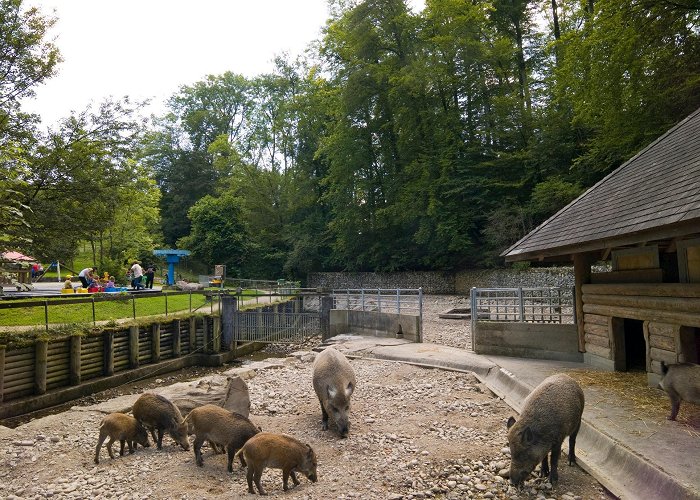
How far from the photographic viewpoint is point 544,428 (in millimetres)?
5129

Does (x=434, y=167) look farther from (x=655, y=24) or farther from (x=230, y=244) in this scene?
(x=230, y=244)

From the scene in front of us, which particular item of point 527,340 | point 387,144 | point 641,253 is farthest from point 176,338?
point 387,144

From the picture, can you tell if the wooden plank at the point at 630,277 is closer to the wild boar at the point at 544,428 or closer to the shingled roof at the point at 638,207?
the shingled roof at the point at 638,207

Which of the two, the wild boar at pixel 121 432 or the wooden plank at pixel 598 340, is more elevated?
the wooden plank at pixel 598 340

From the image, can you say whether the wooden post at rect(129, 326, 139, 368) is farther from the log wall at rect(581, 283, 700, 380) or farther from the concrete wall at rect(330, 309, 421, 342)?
the log wall at rect(581, 283, 700, 380)

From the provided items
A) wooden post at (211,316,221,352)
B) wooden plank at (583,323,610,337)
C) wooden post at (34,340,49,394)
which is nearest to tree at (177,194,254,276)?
wooden post at (211,316,221,352)

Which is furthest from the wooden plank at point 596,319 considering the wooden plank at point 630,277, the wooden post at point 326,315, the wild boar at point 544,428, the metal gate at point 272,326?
the metal gate at point 272,326

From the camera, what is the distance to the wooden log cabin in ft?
23.0

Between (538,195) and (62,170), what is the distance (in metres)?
23.6

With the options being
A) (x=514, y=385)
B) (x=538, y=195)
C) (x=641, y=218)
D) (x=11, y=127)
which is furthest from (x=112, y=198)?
(x=538, y=195)

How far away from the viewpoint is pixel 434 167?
33656mm

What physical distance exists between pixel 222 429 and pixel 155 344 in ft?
45.0

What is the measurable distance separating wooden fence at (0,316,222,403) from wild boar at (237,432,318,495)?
10.8 m

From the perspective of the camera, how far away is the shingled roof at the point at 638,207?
6441mm
